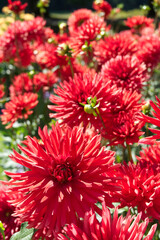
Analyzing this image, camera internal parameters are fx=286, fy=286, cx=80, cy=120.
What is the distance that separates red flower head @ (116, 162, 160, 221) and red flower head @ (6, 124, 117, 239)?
0.07m

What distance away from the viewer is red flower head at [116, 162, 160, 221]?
29.7 inches

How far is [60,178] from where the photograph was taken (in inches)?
30.1

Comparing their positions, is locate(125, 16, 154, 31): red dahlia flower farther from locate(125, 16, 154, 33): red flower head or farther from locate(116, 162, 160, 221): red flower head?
locate(116, 162, 160, 221): red flower head

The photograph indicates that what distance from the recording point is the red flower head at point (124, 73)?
3.91 feet

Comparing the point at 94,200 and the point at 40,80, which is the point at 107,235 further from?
the point at 40,80

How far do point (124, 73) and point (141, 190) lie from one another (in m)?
0.57

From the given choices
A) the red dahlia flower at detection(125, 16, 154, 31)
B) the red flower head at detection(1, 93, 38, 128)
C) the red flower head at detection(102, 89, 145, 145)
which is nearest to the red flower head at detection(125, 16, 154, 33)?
the red dahlia flower at detection(125, 16, 154, 31)

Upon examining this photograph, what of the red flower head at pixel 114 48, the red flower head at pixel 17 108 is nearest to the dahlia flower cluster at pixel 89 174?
the red flower head at pixel 114 48

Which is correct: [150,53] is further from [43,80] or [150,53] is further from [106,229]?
[106,229]

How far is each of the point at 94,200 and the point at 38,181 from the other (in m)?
0.16

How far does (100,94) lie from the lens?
3.20 ft

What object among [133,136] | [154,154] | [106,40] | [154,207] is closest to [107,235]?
[154,207]

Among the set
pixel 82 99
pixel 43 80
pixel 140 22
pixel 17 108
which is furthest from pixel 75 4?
pixel 82 99

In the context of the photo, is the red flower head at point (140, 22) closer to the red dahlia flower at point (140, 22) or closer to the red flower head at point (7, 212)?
the red dahlia flower at point (140, 22)
